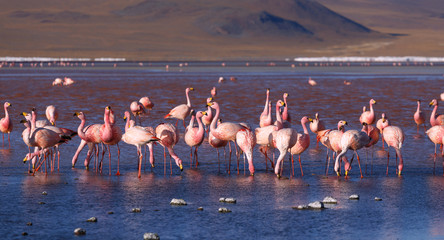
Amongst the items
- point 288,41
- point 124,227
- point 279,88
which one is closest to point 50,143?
point 124,227

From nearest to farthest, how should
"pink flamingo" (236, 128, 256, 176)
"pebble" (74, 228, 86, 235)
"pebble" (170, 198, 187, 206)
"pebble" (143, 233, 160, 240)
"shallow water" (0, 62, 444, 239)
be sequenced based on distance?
1. "pebble" (143, 233, 160, 240)
2. "pebble" (74, 228, 86, 235)
3. "shallow water" (0, 62, 444, 239)
4. "pebble" (170, 198, 187, 206)
5. "pink flamingo" (236, 128, 256, 176)

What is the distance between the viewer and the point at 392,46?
570 ft

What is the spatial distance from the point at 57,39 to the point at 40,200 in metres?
156

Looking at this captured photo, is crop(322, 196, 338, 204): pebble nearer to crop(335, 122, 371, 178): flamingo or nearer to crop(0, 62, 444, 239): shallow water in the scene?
crop(0, 62, 444, 239): shallow water

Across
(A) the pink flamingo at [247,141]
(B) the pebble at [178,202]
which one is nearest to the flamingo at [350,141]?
(A) the pink flamingo at [247,141]

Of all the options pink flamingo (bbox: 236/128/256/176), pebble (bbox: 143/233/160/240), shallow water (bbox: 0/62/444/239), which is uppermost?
pink flamingo (bbox: 236/128/256/176)

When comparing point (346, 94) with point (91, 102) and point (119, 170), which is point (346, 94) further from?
point (119, 170)

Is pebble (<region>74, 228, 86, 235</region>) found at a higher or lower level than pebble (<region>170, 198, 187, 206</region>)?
lower

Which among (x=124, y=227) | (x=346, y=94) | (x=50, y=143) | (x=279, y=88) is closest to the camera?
(x=124, y=227)

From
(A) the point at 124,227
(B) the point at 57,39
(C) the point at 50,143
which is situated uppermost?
(B) the point at 57,39

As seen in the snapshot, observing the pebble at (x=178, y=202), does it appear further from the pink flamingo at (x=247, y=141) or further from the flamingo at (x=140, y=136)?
the pink flamingo at (x=247, y=141)

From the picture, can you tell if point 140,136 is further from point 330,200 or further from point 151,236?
point 151,236

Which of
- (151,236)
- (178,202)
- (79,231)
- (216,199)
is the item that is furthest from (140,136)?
(151,236)

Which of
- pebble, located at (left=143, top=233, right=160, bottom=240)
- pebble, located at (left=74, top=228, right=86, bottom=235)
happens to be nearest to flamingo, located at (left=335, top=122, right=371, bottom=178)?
pebble, located at (left=143, top=233, right=160, bottom=240)
